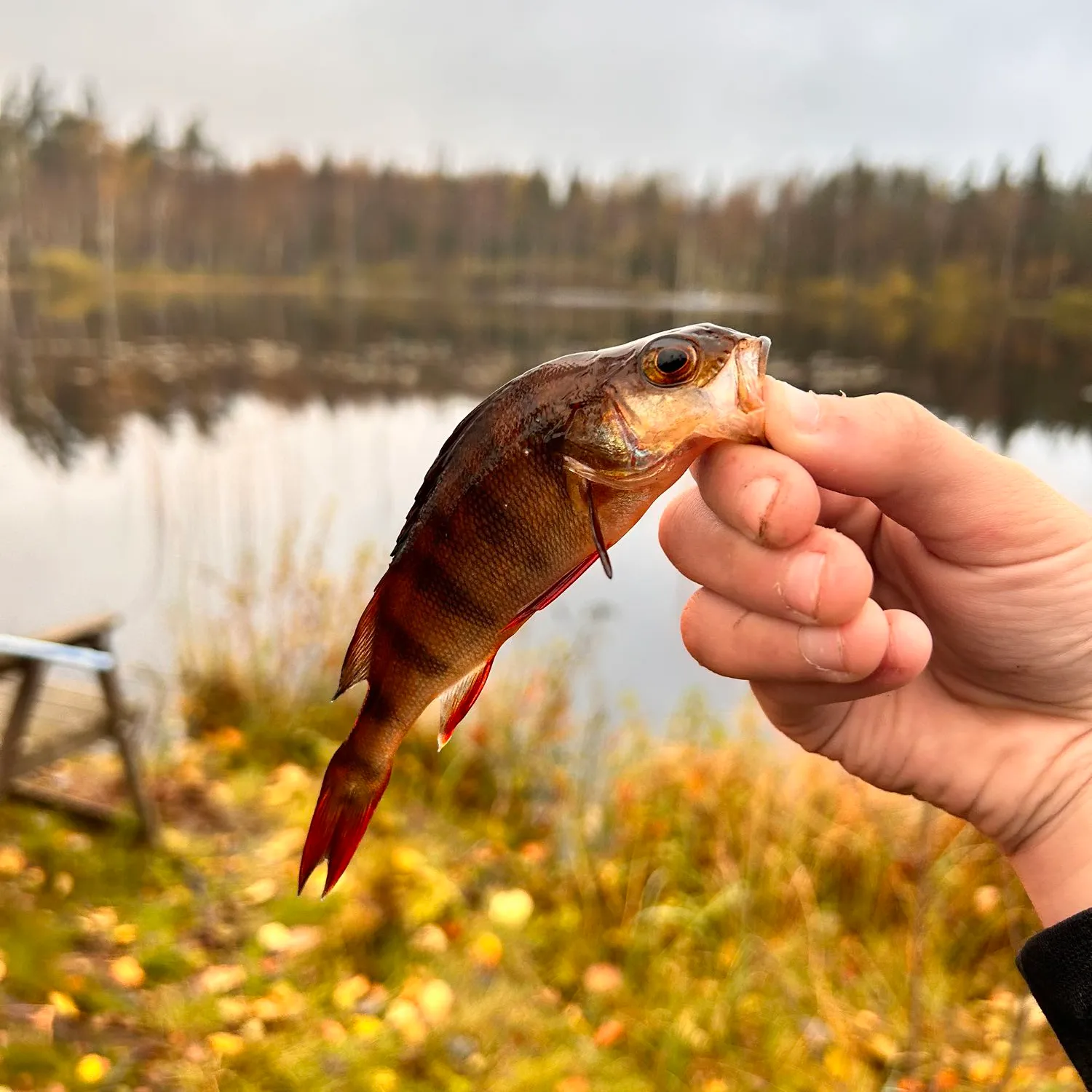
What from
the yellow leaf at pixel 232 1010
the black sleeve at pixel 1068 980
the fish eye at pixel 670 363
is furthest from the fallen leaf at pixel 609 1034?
the fish eye at pixel 670 363

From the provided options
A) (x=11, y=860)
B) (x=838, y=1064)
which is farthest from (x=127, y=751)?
(x=838, y=1064)

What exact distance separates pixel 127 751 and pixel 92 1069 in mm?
1754

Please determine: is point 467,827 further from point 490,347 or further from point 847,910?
point 490,347

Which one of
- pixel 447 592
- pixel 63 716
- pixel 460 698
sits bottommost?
pixel 63 716

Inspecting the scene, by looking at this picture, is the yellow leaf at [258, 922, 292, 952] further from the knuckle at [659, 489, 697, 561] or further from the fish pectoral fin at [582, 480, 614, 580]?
the fish pectoral fin at [582, 480, 614, 580]

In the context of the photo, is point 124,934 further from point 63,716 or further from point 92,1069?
point 63,716

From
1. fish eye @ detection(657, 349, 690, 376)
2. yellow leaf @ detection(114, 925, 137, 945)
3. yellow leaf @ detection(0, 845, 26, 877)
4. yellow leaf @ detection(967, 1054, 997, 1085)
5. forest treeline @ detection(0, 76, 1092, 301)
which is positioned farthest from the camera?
forest treeline @ detection(0, 76, 1092, 301)

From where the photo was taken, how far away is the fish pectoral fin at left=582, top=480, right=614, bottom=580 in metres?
1.29

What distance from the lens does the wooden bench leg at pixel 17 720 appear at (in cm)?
409

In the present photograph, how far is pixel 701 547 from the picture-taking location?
160cm

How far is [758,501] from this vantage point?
54.6 inches

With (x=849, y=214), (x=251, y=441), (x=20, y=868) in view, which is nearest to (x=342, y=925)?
(x=20, y=868)

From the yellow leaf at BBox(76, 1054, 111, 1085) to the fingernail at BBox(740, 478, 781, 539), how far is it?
3.23 m

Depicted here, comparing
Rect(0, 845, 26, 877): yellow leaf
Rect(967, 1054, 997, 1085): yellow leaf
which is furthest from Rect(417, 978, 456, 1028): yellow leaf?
Rect(0, 845, 26, 877): yellow leaf
